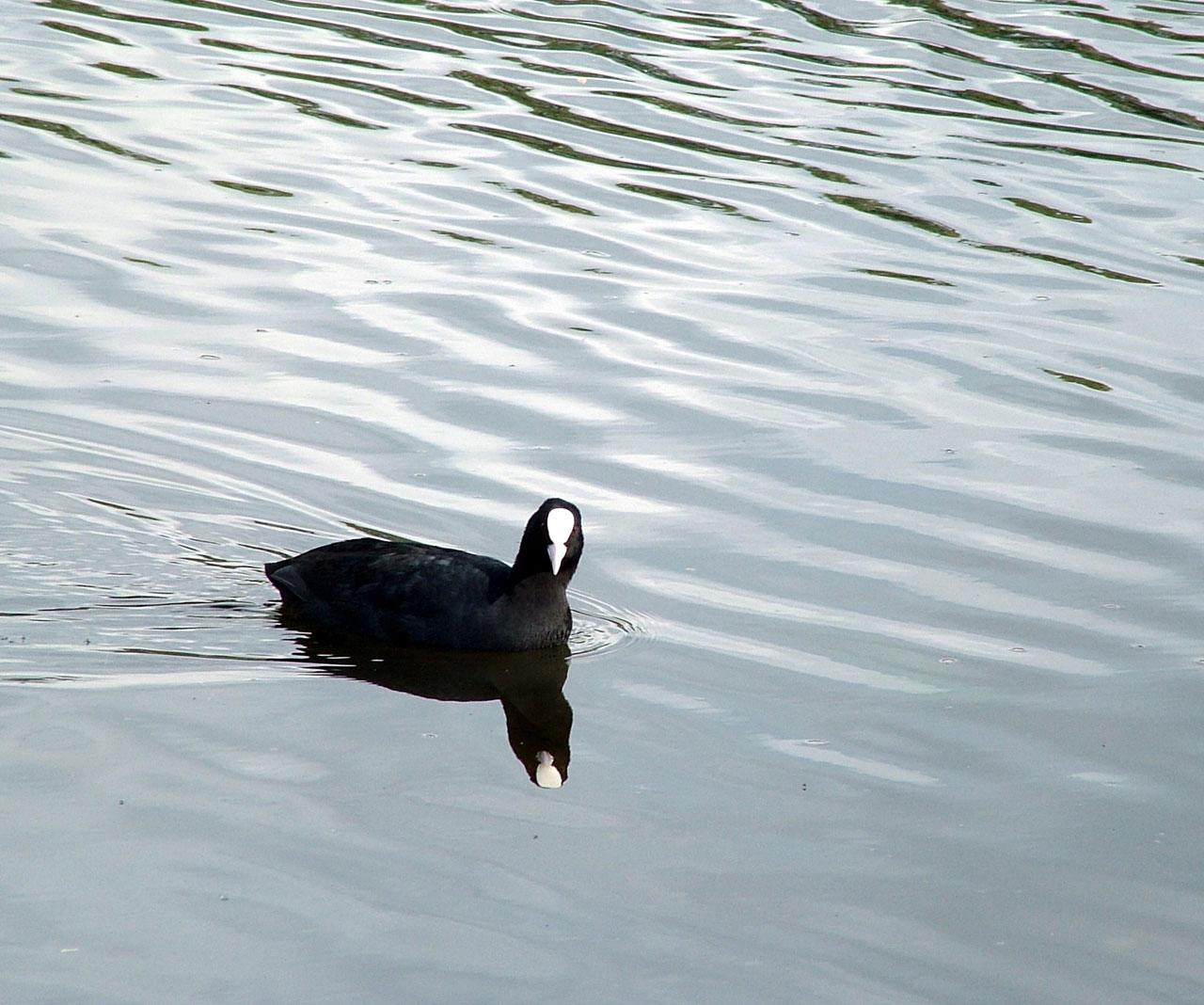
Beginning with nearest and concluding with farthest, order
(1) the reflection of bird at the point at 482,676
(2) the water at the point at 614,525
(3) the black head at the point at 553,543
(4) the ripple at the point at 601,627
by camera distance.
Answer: (2) the water at the point at 614,525 → (1) the reflection of bird at the point at 482,676 → (3) the black head at the point at 553,543 → (4) the ripple at the point at 601,627

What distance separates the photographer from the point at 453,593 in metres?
7.40

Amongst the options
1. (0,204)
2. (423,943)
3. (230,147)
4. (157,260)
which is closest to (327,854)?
(423,943)

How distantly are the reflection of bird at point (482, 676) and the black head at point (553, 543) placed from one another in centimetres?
35

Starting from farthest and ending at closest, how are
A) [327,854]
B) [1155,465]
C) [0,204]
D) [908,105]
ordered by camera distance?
1. [908,105]
2. [0,204]
3. [1155,465]
4. [327,854]

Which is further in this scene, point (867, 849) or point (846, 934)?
point (867, 849)

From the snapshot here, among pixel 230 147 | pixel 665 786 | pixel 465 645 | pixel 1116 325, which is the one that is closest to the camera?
pixel 665 786

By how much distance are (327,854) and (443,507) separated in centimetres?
318

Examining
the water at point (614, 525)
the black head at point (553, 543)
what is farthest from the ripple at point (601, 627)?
the black head at point (553, 543)

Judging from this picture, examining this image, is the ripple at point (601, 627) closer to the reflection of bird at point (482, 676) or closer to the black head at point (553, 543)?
the reflection of bird at point (482, 676)

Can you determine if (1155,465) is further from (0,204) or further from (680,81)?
(680,81)

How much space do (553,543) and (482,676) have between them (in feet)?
1.93

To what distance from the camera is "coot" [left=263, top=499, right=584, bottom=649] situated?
738 centimetres

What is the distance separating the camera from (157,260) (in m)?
12.0

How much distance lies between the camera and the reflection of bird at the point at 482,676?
6828mm
